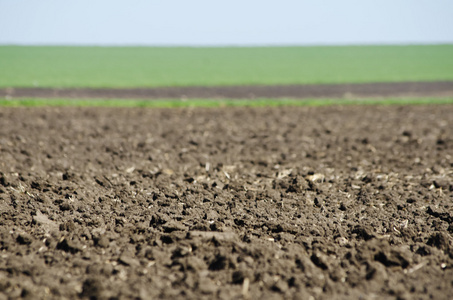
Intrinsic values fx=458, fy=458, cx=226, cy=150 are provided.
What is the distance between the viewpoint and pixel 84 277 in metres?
3.60

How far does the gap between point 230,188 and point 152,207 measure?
4.00 feet

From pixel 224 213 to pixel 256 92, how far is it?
16238mm

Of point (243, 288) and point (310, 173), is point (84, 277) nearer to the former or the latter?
point (243, 288)

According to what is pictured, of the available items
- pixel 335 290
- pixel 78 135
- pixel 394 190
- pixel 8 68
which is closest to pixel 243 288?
pixel 335 290

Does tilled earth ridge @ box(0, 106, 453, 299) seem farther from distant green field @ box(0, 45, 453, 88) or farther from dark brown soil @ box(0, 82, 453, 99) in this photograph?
distant green field @ box(0, 45, 453, 88)

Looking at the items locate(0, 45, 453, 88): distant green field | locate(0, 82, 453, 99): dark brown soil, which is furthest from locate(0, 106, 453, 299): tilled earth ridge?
locate(0, 45, 453, 88): distant green field

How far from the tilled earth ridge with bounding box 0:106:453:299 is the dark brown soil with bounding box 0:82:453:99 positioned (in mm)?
9056

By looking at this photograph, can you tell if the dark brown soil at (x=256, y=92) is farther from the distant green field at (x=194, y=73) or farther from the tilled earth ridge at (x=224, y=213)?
the tilled earth ridge at (x=224, y=213)

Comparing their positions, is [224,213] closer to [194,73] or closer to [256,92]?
[256,92]

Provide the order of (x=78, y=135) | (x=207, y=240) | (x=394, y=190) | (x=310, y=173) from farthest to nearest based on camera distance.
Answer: (x=78, y=135) → (x=310, y=173) → (x=394, y=190) → (x=207, y=240)

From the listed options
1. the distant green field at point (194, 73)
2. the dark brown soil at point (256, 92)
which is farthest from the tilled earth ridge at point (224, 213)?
the distant green field at point (194, 73)

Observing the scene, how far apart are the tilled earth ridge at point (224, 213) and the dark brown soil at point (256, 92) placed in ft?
29.7

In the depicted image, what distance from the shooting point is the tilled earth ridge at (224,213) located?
140 inches

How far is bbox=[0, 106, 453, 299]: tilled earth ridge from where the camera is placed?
3568 millimetres
